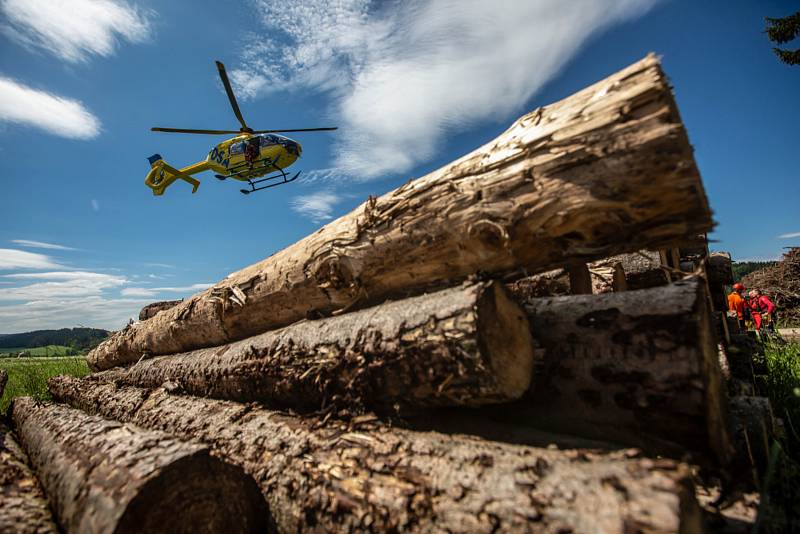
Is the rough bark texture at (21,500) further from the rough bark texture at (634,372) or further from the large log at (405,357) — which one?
the rough bark texture at (634,372)

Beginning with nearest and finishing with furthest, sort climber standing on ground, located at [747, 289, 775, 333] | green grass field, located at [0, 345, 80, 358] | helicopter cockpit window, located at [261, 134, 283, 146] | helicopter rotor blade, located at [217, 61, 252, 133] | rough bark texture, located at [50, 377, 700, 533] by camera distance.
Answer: rough bark texture, located at [50, 377, 700, 533] < climber standing on ground, located at [747, 289, 775, 333] < helicopter rotor blade, located at [217, 61, 252, 133] < helicopter cockpit window, located at [261, 134, 283, 146] < green grass field, located at [0, 345, 80, 358]

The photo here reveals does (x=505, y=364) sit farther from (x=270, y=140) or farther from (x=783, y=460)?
(x=270, y=140)

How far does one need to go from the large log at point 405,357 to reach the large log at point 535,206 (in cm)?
24

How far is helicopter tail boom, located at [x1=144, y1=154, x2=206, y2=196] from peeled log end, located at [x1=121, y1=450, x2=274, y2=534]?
68.6ft

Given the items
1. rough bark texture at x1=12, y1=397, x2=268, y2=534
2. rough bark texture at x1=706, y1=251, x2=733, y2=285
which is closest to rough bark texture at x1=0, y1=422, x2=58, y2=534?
rough bark texture at x1=12, y1=397, x2=268, y2=534

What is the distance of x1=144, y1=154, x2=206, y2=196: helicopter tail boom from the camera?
19.8 metres

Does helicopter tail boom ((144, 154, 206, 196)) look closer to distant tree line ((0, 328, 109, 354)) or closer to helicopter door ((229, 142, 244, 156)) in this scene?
helicopter door ((229, 142, 244, 156))

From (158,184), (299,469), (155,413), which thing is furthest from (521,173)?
(158,184)

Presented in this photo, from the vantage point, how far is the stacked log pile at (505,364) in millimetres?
1412

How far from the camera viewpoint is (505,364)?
1.81 m

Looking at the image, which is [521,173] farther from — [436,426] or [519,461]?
[436,426]

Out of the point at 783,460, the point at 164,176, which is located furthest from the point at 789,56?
the point at 164,176

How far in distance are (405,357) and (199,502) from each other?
1198 millimetres

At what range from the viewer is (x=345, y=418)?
2.21 meters
